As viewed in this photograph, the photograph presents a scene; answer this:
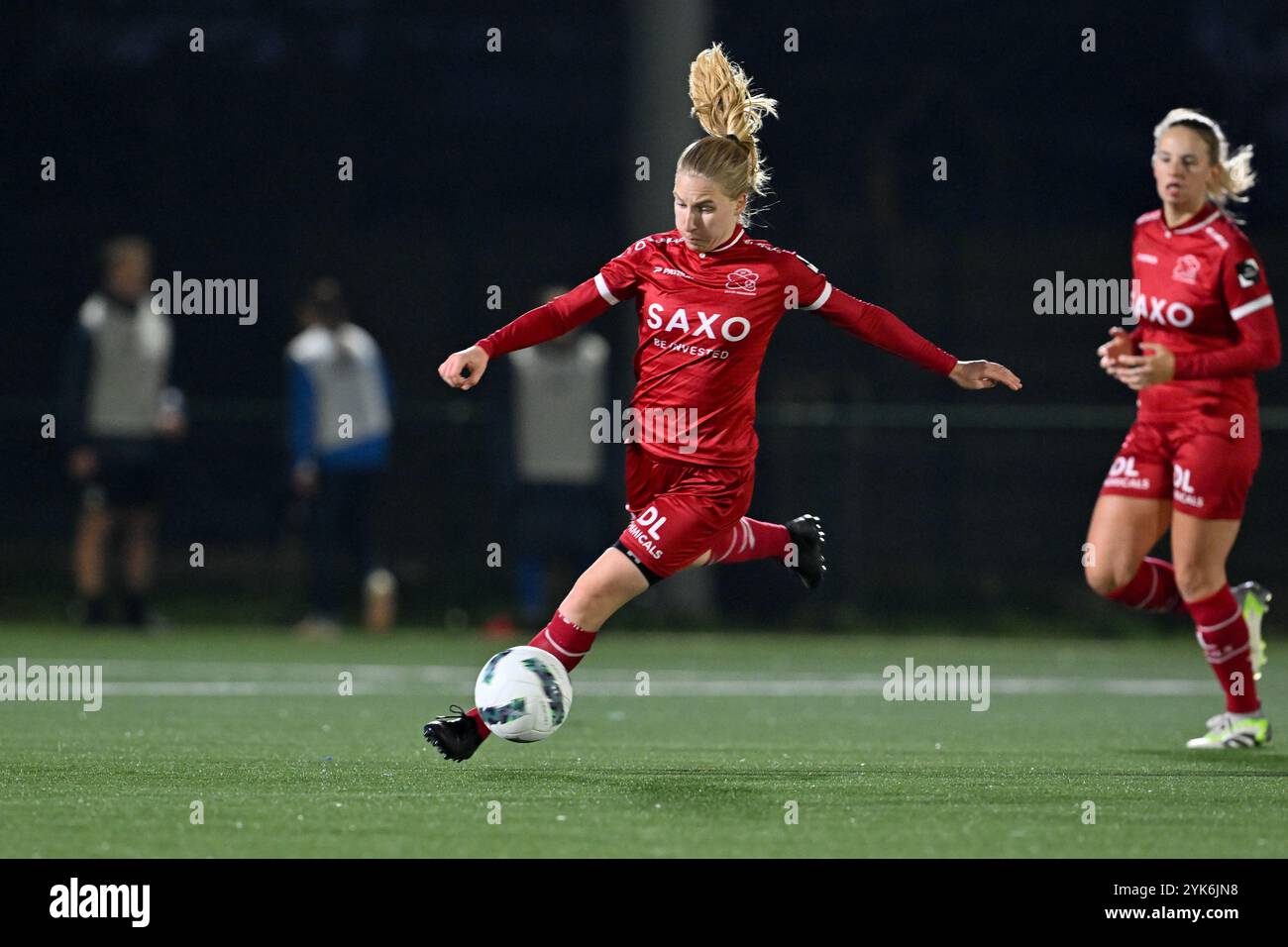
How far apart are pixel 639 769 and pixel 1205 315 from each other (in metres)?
2.65

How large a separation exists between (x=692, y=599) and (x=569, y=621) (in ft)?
29.2

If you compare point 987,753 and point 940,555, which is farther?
point 940,555

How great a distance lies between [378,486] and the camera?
17.5m

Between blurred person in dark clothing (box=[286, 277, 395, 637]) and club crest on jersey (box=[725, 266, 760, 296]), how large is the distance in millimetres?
7701

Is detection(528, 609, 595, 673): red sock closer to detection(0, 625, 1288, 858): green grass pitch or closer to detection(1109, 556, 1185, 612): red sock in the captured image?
detection(0, 625, 1288, 858): green grass pitch

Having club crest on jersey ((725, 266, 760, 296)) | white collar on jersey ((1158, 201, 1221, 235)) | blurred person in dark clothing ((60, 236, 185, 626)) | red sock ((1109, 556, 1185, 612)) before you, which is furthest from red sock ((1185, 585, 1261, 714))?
blurred person in dark clothing ((60, 236, 185, 626))

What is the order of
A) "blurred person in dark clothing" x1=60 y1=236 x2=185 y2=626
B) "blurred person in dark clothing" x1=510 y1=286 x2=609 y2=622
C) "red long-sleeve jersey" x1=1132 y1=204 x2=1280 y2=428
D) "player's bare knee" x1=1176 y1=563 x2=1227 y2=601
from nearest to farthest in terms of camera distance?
"red long-sleeve jersey" x1=1132 y1=204 x2=1280 y2=428 → "player's bare knee" x1=1176 y1=563 x2=1227 y2=601 → "blurred person in dark clothing" x1=60 y1=236 x2=185 y2=626 → "blurred person in dark clothing" x1=510 y1=286 x2=609 y2=622

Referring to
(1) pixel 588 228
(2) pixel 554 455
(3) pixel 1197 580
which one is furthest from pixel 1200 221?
(1) pixel 588 228

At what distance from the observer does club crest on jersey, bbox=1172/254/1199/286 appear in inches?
328

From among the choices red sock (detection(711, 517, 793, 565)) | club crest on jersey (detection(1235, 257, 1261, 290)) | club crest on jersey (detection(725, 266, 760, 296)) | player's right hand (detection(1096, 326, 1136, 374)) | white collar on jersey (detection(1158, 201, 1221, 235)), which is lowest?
red sock (detection(711, 517, 793, 565))

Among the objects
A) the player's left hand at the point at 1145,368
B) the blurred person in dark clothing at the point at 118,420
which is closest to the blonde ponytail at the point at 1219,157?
the player's left hand at the point at 1145,368
